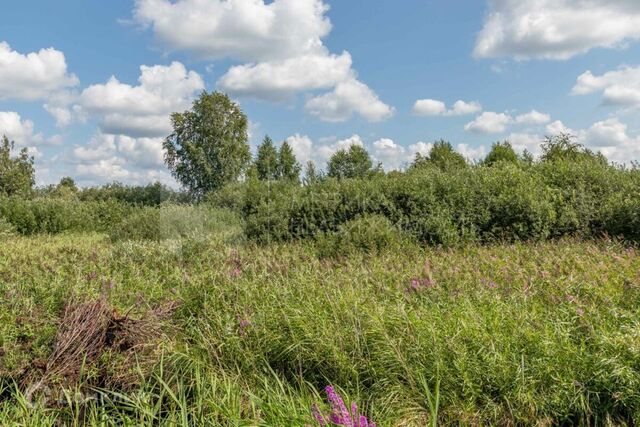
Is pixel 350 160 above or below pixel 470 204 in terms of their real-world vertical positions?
above

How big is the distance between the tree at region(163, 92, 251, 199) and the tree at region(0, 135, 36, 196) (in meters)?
9.21

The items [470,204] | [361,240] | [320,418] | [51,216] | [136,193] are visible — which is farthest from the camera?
[136,193]

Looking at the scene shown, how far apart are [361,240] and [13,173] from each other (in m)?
23.2

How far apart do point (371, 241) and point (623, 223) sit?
4.63 m

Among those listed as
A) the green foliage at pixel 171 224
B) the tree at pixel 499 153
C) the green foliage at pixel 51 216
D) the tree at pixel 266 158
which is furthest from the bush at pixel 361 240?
the tree at pixel 266 158

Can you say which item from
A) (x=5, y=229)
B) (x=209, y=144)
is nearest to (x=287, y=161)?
(x=209, y=144)

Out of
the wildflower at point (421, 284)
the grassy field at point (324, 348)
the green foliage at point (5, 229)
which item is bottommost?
the grassy field at point (324, 348)

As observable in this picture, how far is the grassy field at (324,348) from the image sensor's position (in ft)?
9.50

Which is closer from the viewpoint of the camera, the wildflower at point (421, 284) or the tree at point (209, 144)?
the wildflower at point (421, 284)

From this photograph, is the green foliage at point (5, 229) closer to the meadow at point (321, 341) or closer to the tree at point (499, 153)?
the meadow at point (321, 341)

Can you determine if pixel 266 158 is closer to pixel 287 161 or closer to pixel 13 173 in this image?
pixel 287 161

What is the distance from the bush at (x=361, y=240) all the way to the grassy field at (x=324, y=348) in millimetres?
2803

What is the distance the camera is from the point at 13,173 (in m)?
24.9

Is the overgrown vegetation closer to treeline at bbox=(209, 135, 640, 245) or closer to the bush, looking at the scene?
the bush
